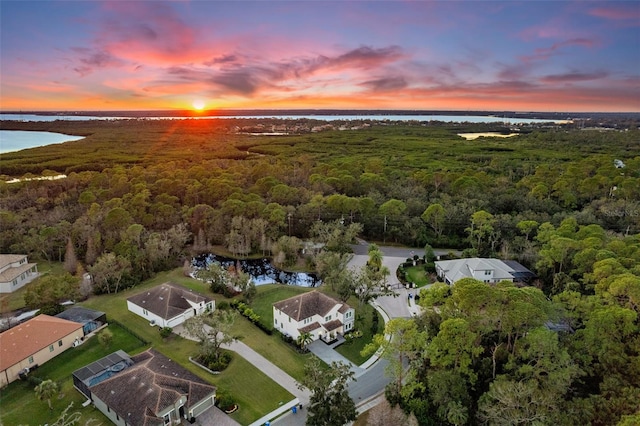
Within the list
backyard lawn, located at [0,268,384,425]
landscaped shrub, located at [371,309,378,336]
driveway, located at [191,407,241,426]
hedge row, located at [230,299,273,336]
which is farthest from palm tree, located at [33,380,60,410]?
landscaped shrub, located at [371,309,378,336]

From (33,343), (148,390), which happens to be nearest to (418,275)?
(148,390)

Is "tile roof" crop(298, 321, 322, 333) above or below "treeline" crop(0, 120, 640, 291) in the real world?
below

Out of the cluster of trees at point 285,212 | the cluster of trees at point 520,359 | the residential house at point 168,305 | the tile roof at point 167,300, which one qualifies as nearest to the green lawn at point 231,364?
the residential house at point 168,305

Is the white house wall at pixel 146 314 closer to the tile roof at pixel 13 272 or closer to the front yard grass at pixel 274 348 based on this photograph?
the front yard grass at pixel 274 348

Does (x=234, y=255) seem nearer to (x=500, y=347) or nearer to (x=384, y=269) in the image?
(x=384, y=269)

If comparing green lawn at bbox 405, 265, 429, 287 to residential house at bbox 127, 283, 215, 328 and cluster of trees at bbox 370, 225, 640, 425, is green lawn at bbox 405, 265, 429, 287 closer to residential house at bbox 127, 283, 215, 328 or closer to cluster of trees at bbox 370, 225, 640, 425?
cluster of trees at bbox 370, 225, 640, 425

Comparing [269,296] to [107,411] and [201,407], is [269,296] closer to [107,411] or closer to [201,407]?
[201,407]
